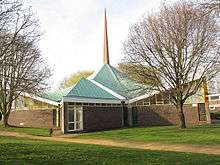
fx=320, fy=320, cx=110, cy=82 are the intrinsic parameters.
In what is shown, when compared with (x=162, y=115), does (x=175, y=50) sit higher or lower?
higher

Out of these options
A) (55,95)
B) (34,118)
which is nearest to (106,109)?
(55,95)

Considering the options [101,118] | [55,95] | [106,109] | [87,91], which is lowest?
[101,118]

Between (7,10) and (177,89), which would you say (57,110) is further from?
(7,10)

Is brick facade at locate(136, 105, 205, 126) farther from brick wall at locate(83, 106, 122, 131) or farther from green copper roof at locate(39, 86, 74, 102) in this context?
green copper roof at locate(39, 86, 74, 102)

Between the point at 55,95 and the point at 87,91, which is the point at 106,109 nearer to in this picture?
the point at 87,91

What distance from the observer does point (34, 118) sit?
118ft

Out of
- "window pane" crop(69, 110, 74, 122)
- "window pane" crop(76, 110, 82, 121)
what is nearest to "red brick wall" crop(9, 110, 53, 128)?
"window pane" crop(76, 110, 82, 121)

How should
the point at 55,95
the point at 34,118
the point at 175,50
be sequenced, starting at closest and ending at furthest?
the point at 175,50
the point at 34,118
the point at 55,95

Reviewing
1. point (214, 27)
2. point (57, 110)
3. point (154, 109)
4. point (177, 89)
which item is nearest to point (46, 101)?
point (57, 110)

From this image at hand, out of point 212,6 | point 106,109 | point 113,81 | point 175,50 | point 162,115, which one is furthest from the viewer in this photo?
point 113,81

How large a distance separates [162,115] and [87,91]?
29.3 feet

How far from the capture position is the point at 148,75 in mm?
26562

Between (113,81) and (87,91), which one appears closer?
(87,91)

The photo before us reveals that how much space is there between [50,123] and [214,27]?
19851mm
